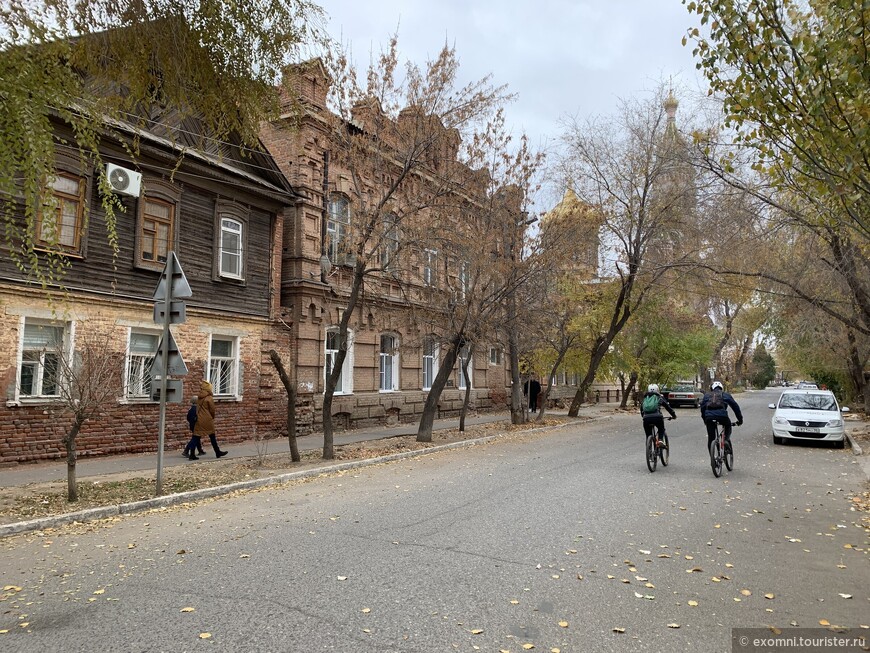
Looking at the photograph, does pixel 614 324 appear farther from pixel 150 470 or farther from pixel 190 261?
pixel 150 470

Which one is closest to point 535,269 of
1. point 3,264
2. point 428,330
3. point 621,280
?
point 428,330

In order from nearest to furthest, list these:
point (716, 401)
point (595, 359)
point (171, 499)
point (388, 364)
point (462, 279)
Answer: point (171, 499) → point (716, 401) → point (462, 279) → point (388, 364) → point (595, 359)

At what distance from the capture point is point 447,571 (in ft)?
18.8

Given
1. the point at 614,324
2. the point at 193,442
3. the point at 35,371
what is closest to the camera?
the point at 35,371

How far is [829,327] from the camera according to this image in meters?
24.9

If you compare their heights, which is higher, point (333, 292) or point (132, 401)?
point (333, 292)

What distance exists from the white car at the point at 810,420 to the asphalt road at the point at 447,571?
759 cm

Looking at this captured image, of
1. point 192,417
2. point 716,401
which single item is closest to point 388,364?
point 192,417

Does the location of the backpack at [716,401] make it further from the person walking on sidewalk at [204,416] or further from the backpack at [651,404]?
the person walking on sidewalk at [204,416]

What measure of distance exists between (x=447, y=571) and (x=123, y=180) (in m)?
12.5

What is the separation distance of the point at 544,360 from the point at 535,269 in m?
9.04

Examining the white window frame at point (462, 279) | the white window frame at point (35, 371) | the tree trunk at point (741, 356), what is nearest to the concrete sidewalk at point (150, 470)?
the white window frame at point (35, 371)

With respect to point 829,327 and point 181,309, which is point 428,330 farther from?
point 829,327

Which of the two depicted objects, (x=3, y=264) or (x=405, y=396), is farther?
(x=405, y=396)
